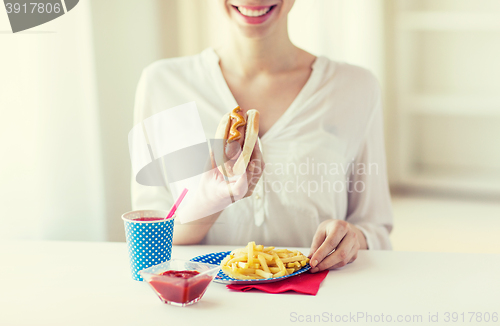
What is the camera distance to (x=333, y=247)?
93cm

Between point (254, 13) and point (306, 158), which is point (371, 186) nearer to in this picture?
point (306, 158)

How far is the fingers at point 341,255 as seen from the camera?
3.00 ft

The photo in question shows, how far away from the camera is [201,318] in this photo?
0.73 metres

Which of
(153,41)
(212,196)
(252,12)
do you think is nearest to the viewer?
(212,196)

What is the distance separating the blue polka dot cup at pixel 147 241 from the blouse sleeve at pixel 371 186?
0.68 meters

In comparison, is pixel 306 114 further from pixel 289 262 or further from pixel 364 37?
pixel 289 262

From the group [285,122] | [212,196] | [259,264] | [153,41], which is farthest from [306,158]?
[153,41]

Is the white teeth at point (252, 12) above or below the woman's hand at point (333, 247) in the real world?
above

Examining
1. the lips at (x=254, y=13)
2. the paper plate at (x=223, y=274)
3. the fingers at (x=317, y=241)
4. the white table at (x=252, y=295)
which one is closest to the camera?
the white table at (x=252, y=295)

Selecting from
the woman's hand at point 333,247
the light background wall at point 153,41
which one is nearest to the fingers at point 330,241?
the woman's hand at point 333,247

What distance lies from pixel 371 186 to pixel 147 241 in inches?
30.0

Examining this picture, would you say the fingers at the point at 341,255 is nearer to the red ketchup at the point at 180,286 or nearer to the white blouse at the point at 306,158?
the red ketchup at the point at 180,286

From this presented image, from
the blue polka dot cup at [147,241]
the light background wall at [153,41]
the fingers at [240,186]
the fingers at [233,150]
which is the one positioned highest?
the light background wall at [153,41]

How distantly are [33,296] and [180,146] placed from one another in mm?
696
